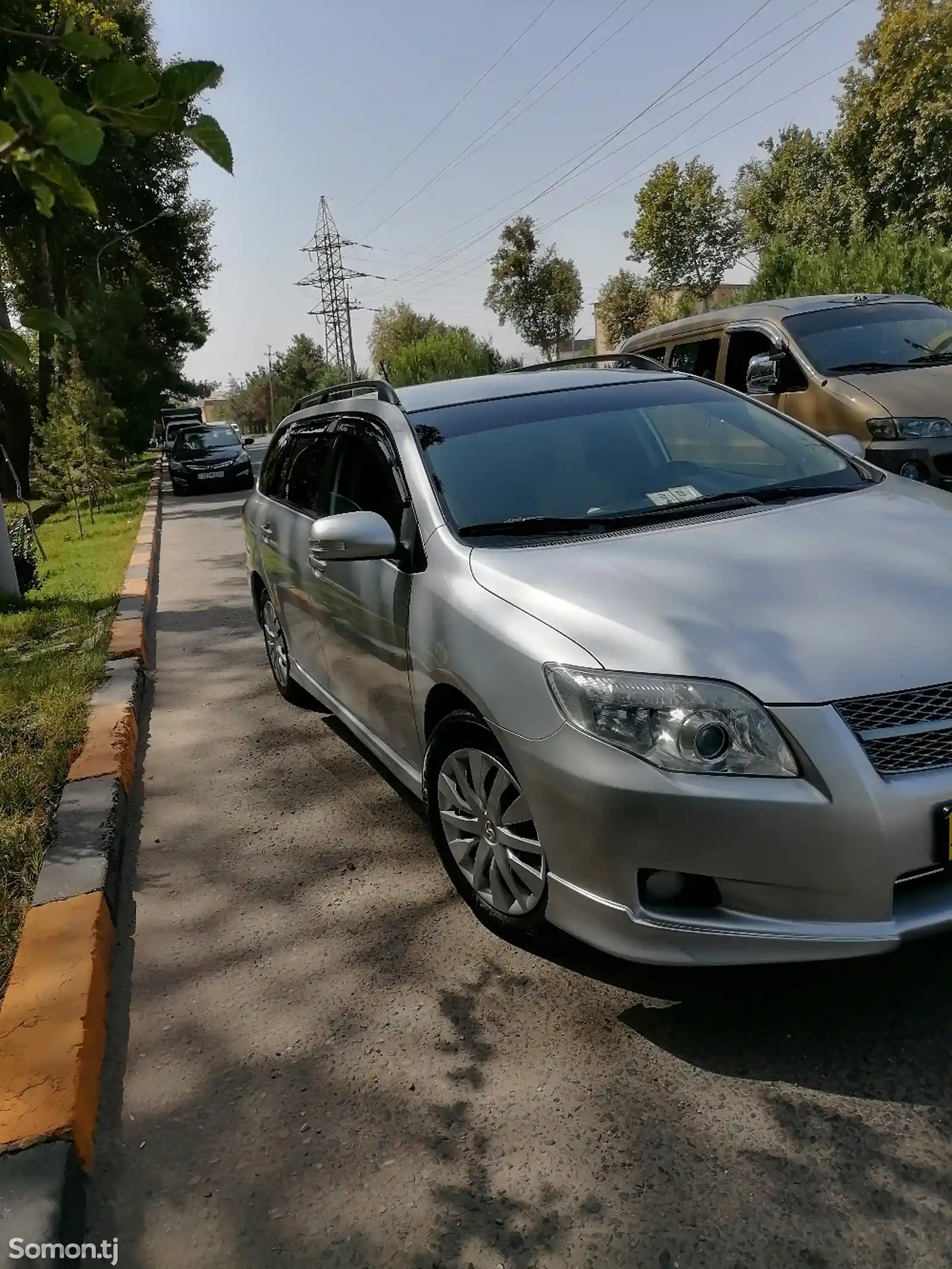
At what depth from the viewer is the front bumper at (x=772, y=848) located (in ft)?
7.73

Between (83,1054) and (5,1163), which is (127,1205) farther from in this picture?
(83,1054)

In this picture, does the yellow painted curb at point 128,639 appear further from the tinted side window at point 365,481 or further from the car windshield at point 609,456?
the car windshield at point 609,456

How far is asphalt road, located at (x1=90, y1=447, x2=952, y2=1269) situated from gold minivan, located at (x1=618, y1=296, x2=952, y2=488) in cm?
482

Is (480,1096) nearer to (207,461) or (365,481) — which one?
(365,481)

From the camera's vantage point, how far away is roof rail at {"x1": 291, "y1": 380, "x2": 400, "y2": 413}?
14.1 feet

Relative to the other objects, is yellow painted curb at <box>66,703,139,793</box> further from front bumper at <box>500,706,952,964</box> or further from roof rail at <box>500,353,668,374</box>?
front bumper at <box>500,706,952,964</box>

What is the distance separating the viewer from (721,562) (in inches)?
117

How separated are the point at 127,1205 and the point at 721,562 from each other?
214 centimetres

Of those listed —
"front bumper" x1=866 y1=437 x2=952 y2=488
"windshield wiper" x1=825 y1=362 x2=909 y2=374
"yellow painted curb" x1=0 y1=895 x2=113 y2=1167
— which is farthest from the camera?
"windshield wiper" x1=825 y1=362 x2=909 y2=374

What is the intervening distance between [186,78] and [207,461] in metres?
24.1

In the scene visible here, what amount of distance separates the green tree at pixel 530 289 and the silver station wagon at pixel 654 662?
6430 centimetres

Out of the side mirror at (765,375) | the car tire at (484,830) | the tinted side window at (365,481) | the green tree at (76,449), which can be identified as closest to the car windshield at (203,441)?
the green tree at (76,449)

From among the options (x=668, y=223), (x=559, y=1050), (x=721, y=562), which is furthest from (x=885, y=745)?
(x=668, y=223)

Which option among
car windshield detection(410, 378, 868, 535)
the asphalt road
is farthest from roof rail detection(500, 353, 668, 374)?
the asphalt road
